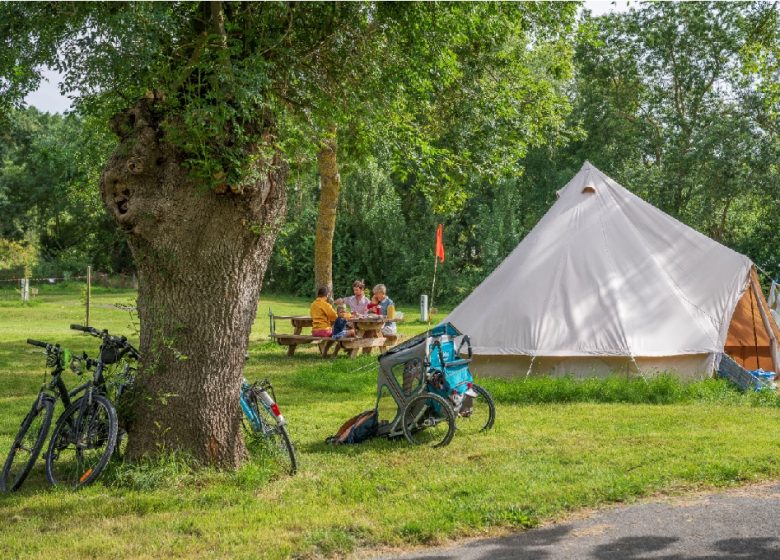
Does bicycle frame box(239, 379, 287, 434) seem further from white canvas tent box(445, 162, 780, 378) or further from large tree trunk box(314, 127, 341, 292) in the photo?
large tree trunk box(314, 127, 341, 292)

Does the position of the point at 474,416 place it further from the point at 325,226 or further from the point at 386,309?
the point at 325,226

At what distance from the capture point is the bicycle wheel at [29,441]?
5973 millimetres

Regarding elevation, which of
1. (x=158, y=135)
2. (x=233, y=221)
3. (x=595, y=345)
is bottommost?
(x=595, y=345)

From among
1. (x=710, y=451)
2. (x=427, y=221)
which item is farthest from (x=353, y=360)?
(x=427, y=221)

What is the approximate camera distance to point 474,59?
39.9 feet

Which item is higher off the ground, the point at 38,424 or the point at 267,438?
the point at 38,424

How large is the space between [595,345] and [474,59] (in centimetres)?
435

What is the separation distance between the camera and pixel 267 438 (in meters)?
6.66

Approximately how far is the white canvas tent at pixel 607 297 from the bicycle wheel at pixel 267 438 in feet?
15.1

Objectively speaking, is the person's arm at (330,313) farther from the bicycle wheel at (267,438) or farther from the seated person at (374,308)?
the bicycle wheel at (267,438)

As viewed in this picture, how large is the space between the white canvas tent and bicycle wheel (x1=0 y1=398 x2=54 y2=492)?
19.1ft

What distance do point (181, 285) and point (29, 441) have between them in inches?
63.4

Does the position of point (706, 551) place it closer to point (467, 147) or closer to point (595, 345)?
point (595, 345)

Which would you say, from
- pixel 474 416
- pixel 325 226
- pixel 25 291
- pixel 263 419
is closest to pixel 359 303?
pixel 325 226
